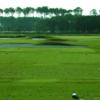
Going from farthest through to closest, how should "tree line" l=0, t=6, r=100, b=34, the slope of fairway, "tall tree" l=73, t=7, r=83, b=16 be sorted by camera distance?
"tall tree" l=73, t=7, r=83, b=16
"tree line" l=0, t=6, r=100, b=34
the slope of fairway

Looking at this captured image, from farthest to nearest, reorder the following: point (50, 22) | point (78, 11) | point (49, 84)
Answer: point (78, 11) < point (50, 22) < point (49, 84)

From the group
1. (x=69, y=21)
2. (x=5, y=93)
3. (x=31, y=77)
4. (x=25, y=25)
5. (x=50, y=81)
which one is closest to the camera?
(x=5, y=93)

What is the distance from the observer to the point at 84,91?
11.7m

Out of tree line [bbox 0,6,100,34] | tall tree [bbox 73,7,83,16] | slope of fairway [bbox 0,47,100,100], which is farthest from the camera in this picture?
tall tree [bbox 73,7,83,16]

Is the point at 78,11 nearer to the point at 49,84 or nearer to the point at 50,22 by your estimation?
the point at 50,22

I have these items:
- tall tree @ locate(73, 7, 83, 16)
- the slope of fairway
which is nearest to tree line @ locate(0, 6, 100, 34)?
tall tree @ locate(73, 7, 83, 16)

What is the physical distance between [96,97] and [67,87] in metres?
2.01

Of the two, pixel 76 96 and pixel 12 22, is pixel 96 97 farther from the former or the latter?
pixel 12 22

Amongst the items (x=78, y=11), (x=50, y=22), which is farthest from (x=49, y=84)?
(x=78, y=11)

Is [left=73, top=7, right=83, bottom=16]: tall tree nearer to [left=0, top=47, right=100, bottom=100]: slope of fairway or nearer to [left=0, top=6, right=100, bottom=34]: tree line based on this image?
[left=0, top=6, right=100, bottom=34]: tree line

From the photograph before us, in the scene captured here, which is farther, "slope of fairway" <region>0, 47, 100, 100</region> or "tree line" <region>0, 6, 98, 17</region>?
"tree line" <region>0, 6, 98, 17</region>

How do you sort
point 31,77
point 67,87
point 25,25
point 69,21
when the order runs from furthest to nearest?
point 25,25, point 69,21, point 31,77, point 67,87

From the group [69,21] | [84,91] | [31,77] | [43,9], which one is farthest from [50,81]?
[43,9]

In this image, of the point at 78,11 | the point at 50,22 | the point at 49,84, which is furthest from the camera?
the point at 78,11
